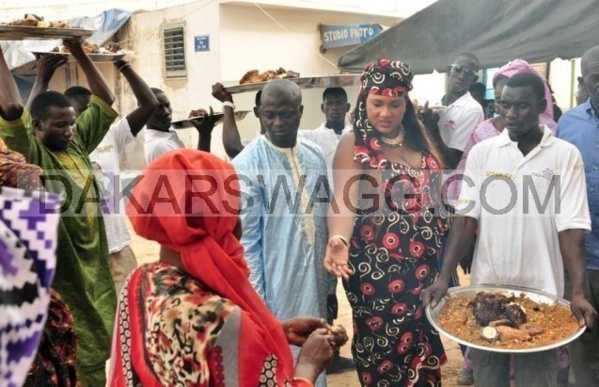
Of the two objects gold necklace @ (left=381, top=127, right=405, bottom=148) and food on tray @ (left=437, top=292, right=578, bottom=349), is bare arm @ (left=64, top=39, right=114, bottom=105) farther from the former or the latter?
food on tray @ (left=437, top=292, right=578, bottom=349)

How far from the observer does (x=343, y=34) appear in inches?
503

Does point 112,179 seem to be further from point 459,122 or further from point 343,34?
point 343,34

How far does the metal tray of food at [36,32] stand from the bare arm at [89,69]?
0.46 feet

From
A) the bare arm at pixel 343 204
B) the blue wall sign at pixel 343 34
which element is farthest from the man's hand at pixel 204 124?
the blue wall sign at pixel 343 34

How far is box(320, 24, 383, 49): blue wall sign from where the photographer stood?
12.7m

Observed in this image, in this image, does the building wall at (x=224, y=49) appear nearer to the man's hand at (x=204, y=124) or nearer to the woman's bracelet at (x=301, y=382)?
the man's hand at (x=204, y=124)

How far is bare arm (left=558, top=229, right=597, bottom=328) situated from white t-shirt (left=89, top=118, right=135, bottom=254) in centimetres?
293

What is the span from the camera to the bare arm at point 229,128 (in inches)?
172

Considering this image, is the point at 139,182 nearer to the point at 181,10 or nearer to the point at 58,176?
the point at 58,176

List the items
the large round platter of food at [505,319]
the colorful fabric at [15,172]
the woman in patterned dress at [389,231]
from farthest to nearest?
the woman in patterned dress at [389,231] → the large round platter of food at [505,319] → the colorful fabric at [15,172]

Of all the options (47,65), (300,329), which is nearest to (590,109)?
(300,329)

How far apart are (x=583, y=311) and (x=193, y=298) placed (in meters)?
2.02

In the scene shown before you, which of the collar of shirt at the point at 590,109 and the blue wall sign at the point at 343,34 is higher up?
the blue wall sign at the point at 343,34

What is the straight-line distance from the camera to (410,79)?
3.32 meters
